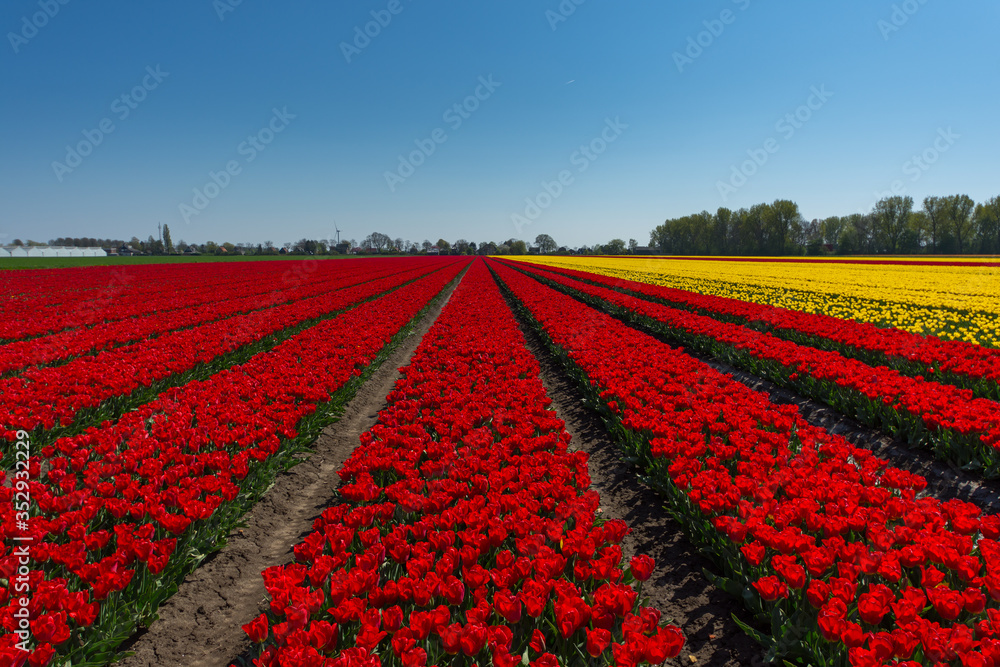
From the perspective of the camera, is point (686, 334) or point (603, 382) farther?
point (686, 334)

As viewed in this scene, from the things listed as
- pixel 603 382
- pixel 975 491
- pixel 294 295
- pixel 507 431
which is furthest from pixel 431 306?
pixel 975 491

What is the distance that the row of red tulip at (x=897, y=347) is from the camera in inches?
313

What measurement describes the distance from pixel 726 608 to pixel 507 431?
9.23 feet

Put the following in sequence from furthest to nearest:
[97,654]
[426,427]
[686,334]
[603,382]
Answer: [686,334] → [603,382] → [426,427] → [97,654]

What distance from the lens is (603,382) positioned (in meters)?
8.10

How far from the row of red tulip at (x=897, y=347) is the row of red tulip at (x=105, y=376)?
1412cm

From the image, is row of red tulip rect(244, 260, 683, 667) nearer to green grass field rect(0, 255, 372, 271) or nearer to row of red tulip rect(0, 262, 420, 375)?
row of red tulip rect(0, 262, 420, 375)

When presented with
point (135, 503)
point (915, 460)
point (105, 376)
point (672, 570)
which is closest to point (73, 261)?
point (105, 376)

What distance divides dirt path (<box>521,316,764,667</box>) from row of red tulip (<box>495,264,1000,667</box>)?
265mm

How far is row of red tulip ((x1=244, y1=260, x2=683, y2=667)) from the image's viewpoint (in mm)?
2404

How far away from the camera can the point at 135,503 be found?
3.93 meters

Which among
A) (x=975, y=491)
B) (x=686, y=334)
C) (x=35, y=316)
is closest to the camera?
(x=975, y=491)

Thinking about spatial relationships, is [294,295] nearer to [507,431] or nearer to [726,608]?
[507,431]

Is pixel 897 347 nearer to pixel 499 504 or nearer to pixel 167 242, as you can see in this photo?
pixel 499 504
